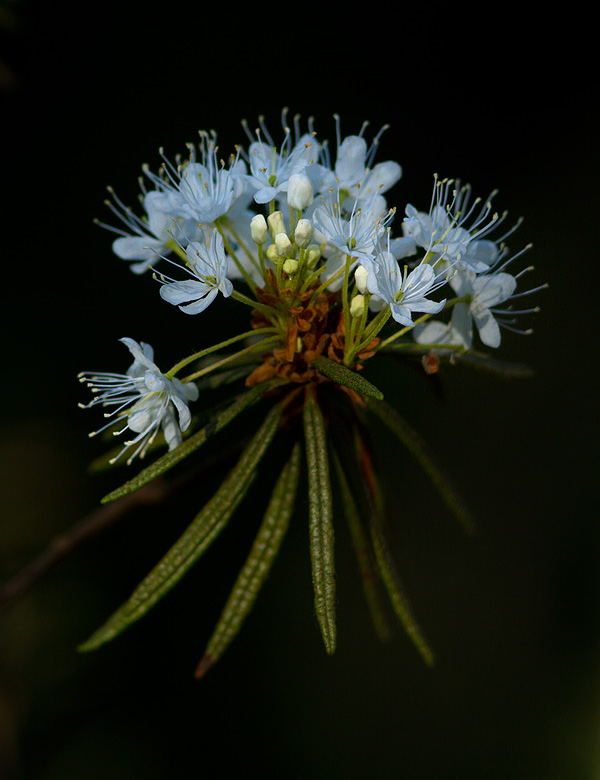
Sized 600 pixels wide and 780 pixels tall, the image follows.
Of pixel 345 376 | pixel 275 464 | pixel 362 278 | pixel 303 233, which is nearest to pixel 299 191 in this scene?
pixel 303 233

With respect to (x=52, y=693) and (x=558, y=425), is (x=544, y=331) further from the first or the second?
(x=52, y=693)

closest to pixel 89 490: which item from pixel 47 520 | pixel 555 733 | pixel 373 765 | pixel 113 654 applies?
pixel 47 520

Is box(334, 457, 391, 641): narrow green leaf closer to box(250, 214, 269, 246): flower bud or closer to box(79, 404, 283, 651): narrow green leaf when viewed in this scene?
box(79, 404, 283, 651): narrow green leaf

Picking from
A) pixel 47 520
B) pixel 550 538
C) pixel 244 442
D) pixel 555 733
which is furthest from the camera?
pixel 550 538

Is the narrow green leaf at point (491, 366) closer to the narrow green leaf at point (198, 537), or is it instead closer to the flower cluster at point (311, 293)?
the flower cluster at point (311, 293)

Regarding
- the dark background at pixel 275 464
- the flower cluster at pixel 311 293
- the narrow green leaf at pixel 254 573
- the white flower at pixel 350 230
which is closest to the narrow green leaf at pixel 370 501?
the flower cluster at pixel 311 293

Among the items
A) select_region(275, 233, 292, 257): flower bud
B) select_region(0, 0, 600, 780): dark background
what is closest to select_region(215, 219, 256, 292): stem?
select_region(275, 233, 292, 257): flower bud
